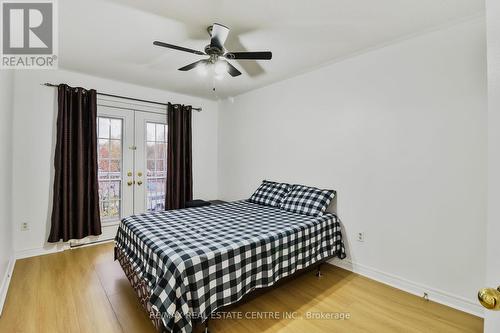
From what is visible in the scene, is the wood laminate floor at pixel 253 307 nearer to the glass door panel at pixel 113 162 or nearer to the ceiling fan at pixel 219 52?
the glass door panel at pixel 113 162

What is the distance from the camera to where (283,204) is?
3.14 metres

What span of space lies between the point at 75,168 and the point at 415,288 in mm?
4218

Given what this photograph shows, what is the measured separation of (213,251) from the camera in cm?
174

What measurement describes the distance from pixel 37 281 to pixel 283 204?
278cm

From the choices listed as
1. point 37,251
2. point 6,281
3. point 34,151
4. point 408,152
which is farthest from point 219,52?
point 37,251

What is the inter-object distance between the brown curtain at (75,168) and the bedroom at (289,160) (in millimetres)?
23

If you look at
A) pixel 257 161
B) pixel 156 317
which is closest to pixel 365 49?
pixel 257 161

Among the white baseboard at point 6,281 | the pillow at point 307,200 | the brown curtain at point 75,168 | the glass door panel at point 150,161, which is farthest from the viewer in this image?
the glass door panel at point 150,161

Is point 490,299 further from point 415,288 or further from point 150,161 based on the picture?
point 150,161

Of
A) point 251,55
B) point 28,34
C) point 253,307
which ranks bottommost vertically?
point 253,307

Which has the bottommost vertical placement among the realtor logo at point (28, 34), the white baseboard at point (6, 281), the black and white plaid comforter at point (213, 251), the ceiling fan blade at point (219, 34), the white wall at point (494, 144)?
the white baseboard at point (6, 281)

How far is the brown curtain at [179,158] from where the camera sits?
13.4ft

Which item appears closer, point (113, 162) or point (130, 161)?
point (113, 162)

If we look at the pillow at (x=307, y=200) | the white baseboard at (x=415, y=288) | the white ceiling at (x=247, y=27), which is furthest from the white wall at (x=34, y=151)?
the white baseboard at (x=415, y=288)
